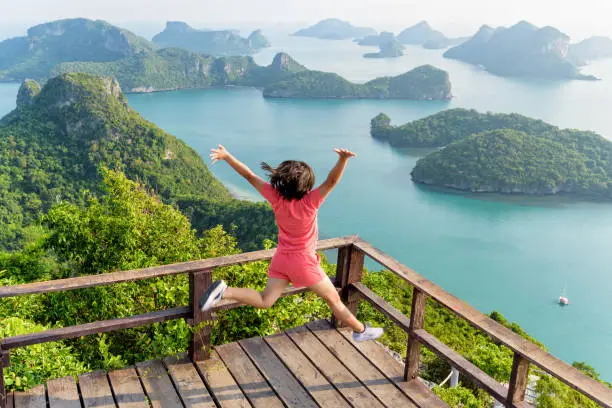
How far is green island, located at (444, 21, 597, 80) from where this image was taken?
138 metres

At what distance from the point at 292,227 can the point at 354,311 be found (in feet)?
3.99

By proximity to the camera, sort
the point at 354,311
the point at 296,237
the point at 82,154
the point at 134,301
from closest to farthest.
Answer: the point at 296,237, the point at 354,311, the point at 134,301, the point at 82,154

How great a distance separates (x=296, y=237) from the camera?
8.28ft

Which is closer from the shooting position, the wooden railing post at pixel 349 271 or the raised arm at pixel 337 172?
the raised arm at pixel 337 172

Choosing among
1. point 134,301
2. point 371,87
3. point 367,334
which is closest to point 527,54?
point 371,87

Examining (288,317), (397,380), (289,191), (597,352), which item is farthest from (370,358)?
(597,352)

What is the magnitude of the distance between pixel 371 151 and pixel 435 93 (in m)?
44.4

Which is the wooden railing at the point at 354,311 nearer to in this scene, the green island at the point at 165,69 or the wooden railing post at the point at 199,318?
the wooden railing post at the point at 199,318

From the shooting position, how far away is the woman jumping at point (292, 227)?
2402 mm

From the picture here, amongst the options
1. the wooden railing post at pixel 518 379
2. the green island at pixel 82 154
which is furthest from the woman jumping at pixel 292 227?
the green island at pixel 82 154

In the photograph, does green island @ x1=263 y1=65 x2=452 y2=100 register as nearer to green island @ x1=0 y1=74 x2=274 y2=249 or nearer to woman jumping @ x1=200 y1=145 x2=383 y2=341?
green island @ x1=0 y1=74 x2=274 y2=249

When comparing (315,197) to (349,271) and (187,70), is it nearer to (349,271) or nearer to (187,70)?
(349,271)

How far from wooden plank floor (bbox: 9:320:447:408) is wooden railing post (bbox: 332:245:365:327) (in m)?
0.30

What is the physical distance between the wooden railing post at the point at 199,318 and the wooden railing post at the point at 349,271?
0.85 metres
